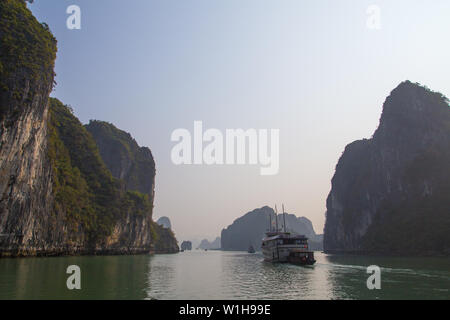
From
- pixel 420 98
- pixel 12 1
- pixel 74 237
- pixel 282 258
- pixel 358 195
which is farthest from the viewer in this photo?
pixel 358 195

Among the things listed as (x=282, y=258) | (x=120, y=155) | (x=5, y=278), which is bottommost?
(x=282, y=258)

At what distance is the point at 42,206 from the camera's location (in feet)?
208

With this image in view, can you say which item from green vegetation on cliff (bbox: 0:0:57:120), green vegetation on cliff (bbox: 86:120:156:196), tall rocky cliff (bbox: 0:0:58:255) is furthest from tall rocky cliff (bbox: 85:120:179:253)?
green vegetation on cliff (bbox: 0:0:57:120)

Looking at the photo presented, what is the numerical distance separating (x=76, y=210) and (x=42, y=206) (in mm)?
18103

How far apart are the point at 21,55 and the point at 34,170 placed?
20.9 metres

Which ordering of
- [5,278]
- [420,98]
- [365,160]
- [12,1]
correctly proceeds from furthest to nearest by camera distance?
[365,160], [420,98], [12,1], [5,278]

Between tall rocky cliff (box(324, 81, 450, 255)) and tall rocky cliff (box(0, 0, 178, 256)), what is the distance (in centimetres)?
9051

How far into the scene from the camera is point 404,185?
10944cm

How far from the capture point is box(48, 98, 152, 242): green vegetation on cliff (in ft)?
259

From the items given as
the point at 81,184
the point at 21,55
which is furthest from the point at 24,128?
the point at 81,184

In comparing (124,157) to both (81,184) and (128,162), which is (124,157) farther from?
(81,184)

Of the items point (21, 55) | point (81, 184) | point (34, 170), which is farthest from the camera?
point (81, 184)
